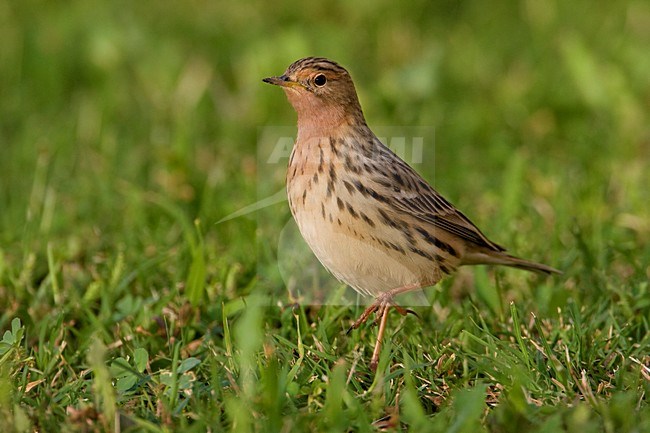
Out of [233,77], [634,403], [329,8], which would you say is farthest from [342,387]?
[329,8]

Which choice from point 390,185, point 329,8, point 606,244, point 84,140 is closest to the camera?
point 390,185

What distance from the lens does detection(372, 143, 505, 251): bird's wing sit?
4.77 metres

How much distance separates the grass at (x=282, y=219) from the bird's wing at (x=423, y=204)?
0.38m

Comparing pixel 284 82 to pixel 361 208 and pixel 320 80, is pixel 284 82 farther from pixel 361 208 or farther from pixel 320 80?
pixel 361 208

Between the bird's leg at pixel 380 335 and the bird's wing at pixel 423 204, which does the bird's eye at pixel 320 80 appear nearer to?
the bird's wing at pixel 423 204

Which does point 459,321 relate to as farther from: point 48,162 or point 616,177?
point 48,162

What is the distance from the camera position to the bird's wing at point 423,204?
477 cm

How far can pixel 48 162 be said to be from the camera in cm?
709

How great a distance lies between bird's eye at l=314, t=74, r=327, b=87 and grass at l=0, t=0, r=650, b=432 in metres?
1.10

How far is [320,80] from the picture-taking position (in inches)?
194

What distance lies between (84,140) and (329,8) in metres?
3.70

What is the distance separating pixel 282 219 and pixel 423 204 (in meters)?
1.53

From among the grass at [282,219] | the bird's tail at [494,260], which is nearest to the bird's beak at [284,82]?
the grass at [282,219]

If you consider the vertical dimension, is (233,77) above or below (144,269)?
above
